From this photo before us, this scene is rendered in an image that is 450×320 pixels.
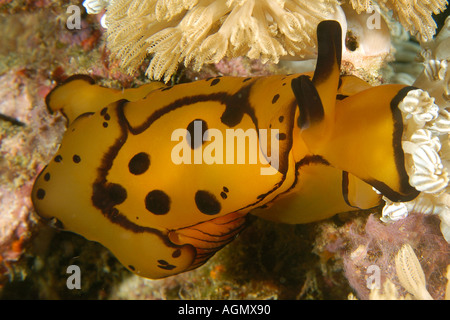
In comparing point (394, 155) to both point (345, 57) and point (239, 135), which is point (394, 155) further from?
point (345, 57)

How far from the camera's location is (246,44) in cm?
249

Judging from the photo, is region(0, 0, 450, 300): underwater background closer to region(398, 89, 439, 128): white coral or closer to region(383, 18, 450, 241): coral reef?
region(383, 18, 450, 241): coral reef

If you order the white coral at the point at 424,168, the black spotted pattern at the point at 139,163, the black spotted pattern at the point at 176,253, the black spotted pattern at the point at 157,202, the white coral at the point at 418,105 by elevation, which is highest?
the white coral at the point at 418,105

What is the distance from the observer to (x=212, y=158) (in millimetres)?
2271

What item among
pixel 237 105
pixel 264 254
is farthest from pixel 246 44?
pixel 264 254

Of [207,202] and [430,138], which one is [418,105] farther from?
[207,202]

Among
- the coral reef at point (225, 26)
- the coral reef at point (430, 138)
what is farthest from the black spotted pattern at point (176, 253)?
the coral reef at point (430, 138)

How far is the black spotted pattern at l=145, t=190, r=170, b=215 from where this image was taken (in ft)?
8.14

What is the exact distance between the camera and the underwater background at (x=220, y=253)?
98.5 inches

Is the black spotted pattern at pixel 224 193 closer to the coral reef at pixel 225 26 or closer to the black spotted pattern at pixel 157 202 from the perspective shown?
the black spotted pattern at pixel 157 202

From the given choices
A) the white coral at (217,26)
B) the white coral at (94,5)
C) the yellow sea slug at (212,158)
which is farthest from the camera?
the white coral at (94,5)

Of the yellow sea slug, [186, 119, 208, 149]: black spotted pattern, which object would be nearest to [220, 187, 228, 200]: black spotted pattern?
the yellow sea slug

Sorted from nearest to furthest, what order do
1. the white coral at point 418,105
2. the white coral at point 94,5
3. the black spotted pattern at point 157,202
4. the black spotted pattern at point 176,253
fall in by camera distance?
the white coral at point 418,105
the black spotted pattern at point 157,202
the black spotted pattern at point 176,253
the white coral at point 94,5

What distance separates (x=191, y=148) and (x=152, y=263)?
1.04 m
